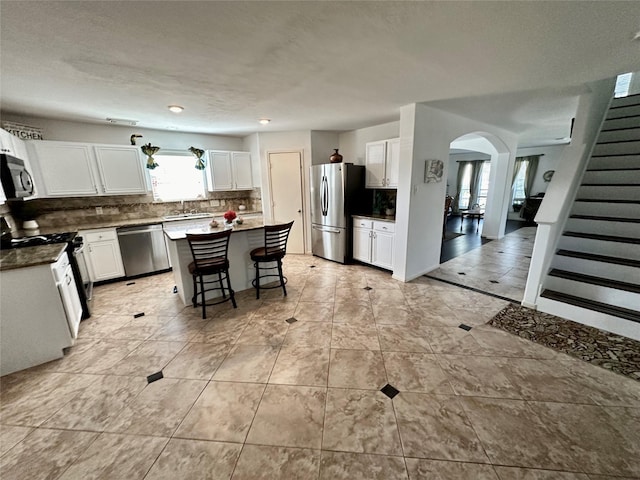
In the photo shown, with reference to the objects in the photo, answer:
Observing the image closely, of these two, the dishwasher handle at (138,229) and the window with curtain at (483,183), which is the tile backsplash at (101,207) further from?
the window with curtain at (483,183)

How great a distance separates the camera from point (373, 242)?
13.9 feet

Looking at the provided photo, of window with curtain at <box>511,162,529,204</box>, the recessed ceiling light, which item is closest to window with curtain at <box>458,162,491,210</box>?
window with curtain at <box>511,162,529,204</box>

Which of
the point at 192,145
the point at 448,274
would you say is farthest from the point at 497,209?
the point at 192,145

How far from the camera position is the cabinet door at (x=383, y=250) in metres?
3.99

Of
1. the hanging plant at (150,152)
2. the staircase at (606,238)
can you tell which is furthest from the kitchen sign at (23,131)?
the staircase at (606,238)

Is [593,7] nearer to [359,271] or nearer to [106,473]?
[359,271]

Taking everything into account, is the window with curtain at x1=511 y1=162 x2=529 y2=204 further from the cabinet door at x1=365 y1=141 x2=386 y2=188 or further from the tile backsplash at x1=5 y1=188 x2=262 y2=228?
the tile backsplash at x1=5 y1=188 x2=262 y2=228

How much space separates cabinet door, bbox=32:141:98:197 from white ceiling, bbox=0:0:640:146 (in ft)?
1.55

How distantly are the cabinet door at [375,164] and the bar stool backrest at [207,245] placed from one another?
8.82 ft

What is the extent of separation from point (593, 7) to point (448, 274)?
326 cm

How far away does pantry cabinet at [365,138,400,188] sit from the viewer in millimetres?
3951

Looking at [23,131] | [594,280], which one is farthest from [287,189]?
[594,280]

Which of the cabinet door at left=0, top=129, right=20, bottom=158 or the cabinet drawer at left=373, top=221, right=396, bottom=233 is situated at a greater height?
the cabinet door at left=0, top=129, right=20, bottom=158

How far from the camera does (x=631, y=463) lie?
134 cm
